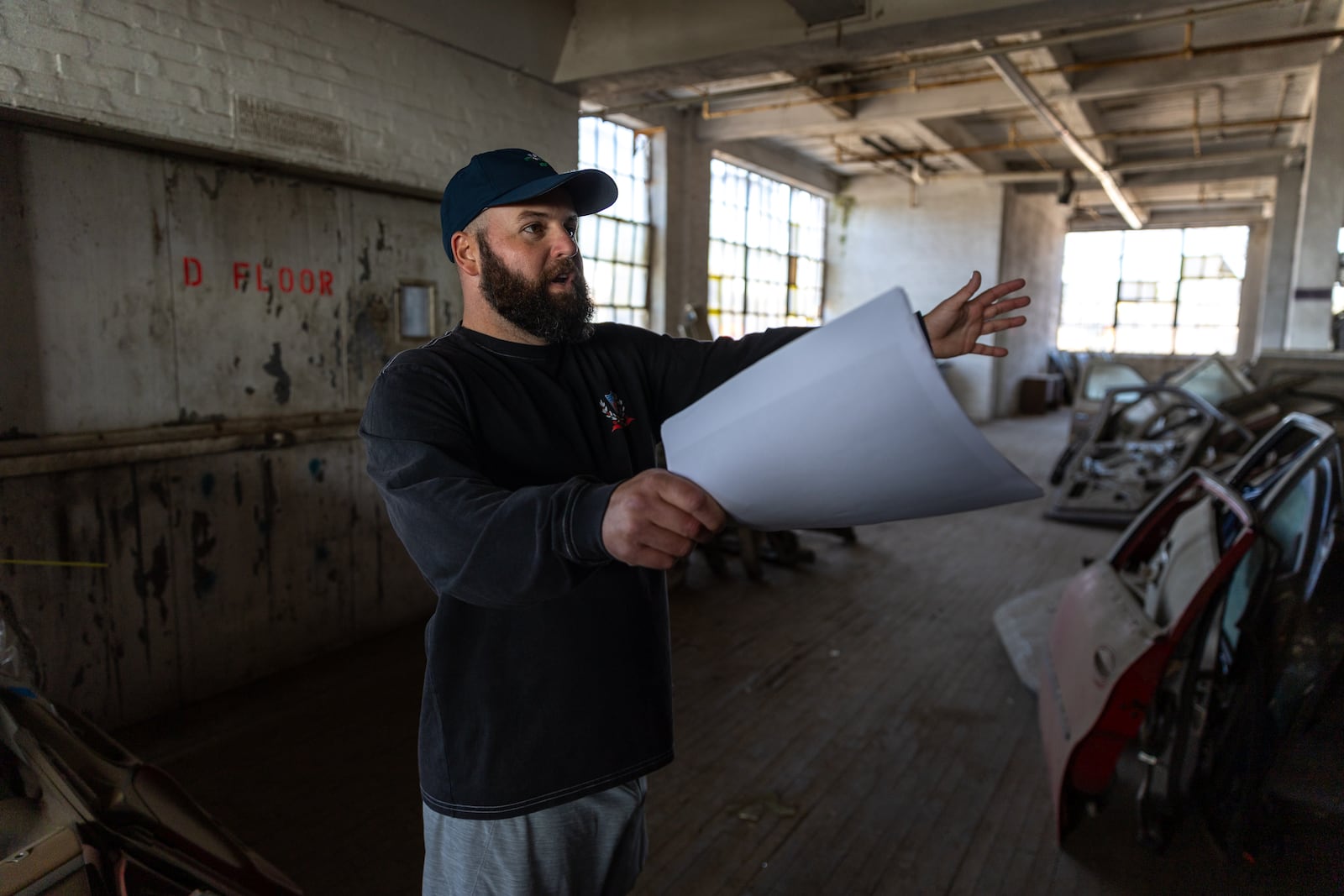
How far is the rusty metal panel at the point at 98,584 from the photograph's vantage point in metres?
2.67

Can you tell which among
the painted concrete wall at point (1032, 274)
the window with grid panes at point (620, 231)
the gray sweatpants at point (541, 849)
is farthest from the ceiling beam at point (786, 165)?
the gray sweatpants at point (541, 849)

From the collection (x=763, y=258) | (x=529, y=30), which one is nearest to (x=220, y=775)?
(x=529, y=30)

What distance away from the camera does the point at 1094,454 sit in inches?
264

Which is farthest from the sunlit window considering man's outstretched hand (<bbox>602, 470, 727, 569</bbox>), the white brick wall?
man's outstretched hand (<bbox>602, 470, 727, 569</bbox>)

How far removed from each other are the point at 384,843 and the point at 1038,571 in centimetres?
423

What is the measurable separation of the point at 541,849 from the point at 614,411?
0.72 metres

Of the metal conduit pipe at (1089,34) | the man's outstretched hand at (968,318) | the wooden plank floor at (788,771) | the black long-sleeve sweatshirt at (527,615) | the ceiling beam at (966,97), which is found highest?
the ceiling beam at (966,97)

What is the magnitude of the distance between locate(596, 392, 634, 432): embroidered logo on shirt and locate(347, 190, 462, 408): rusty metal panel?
2786 mm

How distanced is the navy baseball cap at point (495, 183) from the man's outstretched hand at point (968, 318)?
23.9 inches

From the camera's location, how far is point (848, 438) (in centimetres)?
76

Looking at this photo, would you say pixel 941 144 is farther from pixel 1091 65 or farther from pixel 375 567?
pixel 375 567

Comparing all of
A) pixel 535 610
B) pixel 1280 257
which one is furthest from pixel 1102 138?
pixel 535 610

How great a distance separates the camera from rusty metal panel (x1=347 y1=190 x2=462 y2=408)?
367 cm

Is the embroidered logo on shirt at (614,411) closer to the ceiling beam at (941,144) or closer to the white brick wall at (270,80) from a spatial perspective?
the white brick wall at (270,80)
